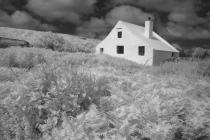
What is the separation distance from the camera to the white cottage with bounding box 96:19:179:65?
76.4 ft

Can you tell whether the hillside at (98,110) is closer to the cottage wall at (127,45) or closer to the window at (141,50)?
the cottage wall at (127,45)

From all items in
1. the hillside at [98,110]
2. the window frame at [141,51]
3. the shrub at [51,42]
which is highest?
the shrub at [51,42]

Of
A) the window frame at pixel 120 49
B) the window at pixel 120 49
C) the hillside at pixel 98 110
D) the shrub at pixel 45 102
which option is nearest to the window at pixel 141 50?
the window frame at pixel 120 49

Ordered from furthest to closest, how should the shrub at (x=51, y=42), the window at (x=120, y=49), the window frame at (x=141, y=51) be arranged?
the shrub at (x=51, y=42) < the window at (x=120, y=49) < the window frame at (x=141, y=51)

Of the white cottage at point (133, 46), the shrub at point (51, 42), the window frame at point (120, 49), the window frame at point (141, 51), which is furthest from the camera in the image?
the shrub at point (51, 42)

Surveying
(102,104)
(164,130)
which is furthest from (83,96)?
(164,130)

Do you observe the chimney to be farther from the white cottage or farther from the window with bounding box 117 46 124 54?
the window with bounding box 117 46 124 54

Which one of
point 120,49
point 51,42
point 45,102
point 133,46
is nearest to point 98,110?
point 45,102

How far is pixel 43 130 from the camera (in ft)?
10.7

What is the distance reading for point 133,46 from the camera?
80.4 ft

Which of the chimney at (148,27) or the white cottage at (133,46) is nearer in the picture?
the white cottage at (133,46)

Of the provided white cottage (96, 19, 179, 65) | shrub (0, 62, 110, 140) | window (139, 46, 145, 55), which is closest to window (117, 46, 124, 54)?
white cottage (96, 19, 179, 65)

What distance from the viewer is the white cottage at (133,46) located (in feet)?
76.4

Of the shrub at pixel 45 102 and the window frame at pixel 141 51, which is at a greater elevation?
the window frame at pixel 141 51
